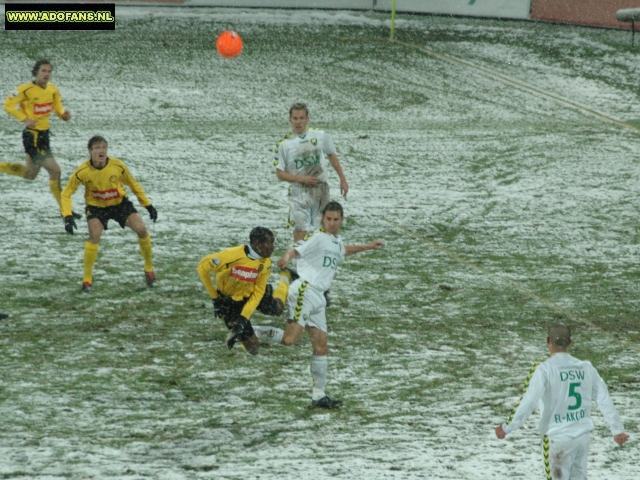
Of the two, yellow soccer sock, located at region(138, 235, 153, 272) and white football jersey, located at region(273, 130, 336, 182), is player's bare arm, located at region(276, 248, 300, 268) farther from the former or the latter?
yellow soccer sock, located at region(138, 235, 153, 272)

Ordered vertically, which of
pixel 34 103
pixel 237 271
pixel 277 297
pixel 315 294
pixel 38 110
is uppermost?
pixel 34 103

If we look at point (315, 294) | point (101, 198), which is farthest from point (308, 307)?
point (101, 198)

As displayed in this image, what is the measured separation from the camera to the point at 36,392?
816cm

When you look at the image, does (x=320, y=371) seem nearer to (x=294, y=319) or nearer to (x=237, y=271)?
(x=294, y=319)

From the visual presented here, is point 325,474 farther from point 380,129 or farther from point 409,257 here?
point 380,129

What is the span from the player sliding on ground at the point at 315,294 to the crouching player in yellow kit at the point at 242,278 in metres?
0.26

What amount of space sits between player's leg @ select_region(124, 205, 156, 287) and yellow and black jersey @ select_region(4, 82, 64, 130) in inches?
128

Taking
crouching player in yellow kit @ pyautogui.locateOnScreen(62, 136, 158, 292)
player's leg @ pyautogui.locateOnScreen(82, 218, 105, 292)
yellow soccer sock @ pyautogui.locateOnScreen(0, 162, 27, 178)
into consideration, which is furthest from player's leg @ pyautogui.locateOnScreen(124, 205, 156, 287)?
yellow soccer sock @ pyautogui.locateOnScreen(0, 162, 27, 178)

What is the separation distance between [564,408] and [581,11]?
71.0 ft

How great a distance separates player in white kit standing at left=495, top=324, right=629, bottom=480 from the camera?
6.17m

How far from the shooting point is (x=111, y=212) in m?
11.1

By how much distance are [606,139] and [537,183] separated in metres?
3.48

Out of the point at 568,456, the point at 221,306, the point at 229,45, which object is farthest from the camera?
the point at 229,45

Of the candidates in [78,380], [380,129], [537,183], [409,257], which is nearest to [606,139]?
[537,183]
